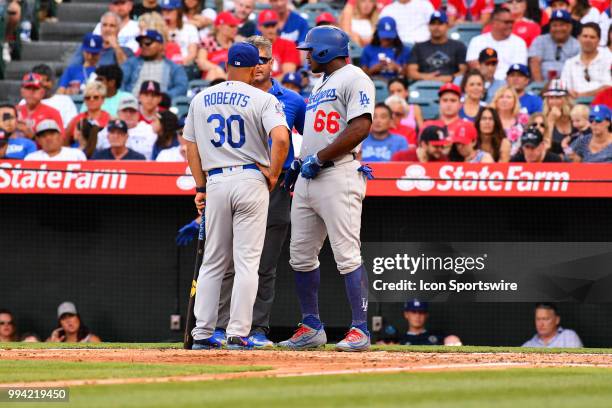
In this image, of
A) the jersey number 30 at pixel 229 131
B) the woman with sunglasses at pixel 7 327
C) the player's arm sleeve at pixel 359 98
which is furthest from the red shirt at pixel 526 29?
the jersey number 30 at pixel 229 131

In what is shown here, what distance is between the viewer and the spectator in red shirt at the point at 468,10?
14758mm

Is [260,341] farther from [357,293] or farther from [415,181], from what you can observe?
[415,181]

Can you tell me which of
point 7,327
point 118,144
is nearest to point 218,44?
point 118,144

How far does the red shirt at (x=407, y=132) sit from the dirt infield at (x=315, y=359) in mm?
4810

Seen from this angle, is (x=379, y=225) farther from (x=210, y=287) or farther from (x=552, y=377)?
(x=552, y=377)

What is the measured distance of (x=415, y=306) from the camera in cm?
1123

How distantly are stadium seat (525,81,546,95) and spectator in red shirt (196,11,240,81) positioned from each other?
138 inches

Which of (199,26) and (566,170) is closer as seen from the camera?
(566,170)

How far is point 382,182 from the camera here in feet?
36.8

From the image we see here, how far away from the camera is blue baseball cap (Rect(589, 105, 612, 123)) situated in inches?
466

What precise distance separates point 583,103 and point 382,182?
9.78 ft

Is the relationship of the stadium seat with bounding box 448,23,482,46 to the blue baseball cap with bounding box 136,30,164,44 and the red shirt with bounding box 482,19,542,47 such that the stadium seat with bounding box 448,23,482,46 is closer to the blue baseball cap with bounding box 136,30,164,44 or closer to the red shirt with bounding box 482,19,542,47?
the red shirt with bounding box 482,19,542,47

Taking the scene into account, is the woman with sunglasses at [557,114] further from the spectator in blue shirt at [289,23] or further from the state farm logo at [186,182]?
the state farm logo at [186,182]

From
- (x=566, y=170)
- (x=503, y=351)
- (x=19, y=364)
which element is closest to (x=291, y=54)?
(x=566, y=170)
